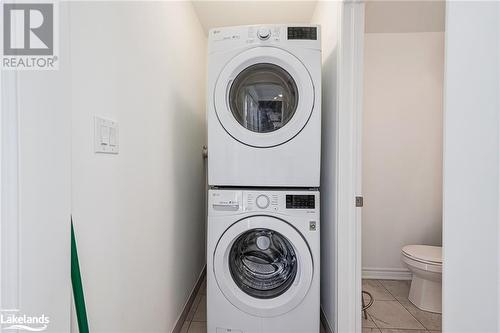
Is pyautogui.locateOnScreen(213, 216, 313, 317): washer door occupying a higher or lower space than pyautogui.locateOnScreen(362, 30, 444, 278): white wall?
lower

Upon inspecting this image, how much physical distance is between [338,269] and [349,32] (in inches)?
52.0

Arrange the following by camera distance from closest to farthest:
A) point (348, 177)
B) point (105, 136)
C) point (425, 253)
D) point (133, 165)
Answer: point (105, 136), point (133, 165), point (348, 177), point (425, 253)

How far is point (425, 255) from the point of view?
205 centimetres

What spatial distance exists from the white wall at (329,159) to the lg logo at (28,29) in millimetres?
1348

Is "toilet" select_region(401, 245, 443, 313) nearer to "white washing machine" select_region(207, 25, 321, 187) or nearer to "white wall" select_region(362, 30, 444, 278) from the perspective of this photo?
"white wall" select_region(362, 30, 444, 278)

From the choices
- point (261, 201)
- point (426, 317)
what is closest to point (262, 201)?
point (261, 201)

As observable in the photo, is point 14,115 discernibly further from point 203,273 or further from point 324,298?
point 203,273

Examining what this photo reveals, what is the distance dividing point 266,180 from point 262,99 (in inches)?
20.5

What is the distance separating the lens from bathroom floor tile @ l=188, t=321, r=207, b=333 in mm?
1752

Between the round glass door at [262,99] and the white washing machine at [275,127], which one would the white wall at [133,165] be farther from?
the round glass door at [262,99]

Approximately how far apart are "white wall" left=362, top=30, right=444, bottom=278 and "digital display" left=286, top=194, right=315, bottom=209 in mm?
1347

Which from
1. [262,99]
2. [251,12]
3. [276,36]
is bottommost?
[262,99]

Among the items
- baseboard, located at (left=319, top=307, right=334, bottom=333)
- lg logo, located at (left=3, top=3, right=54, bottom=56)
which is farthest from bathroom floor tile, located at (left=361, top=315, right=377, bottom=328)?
lg logo, located at (left=3, top=3, right=54, bottom=56)

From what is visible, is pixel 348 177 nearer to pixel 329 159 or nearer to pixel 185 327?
pixel 329 159
